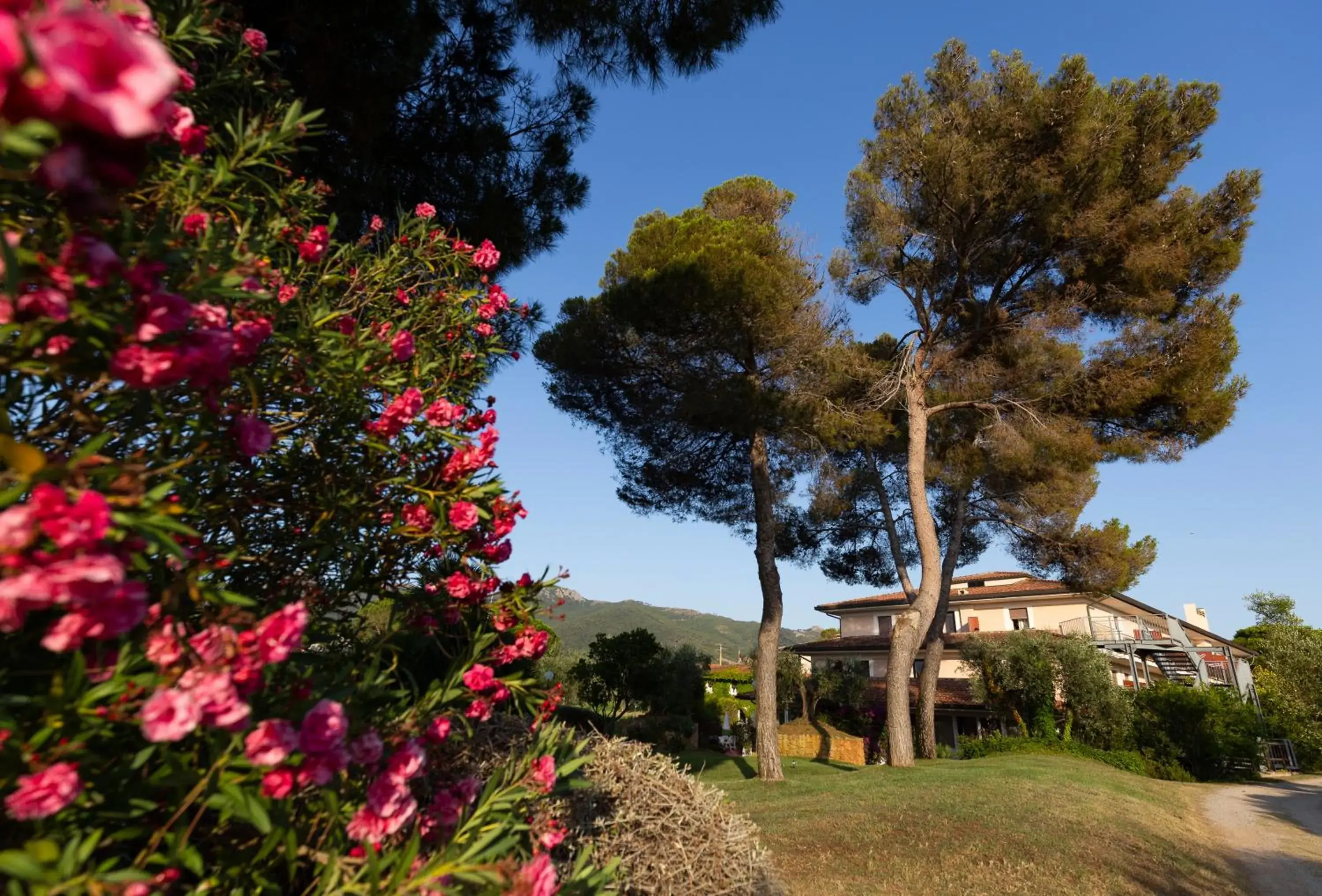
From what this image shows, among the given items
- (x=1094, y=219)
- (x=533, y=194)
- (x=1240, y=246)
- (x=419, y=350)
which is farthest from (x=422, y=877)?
(x=1240, y=246)

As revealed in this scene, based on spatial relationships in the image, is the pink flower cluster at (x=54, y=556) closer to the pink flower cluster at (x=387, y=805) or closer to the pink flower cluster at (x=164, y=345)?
the pink flower cluster at (x=164, y=345)

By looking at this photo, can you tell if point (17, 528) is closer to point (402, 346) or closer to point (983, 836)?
point (402, 346)

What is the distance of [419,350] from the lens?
252 cm

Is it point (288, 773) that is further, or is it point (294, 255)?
point (294, 255)

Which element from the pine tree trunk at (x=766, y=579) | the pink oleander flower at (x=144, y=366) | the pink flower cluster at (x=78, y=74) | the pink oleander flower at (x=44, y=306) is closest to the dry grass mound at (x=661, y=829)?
the pink oleander flower at (x=144, y=366)

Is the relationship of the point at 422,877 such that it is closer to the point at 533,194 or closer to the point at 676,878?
the point at 676,878

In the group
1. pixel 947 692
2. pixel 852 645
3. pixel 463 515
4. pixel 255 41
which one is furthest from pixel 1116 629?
pixel 255 41

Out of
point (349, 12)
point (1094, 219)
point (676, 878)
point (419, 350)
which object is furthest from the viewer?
point (1094, 219)

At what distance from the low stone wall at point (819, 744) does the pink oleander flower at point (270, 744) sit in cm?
2241

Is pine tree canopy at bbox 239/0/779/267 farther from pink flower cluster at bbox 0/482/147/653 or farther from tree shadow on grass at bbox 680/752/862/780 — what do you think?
tree shadow on grass at bbox 680/752/862/780

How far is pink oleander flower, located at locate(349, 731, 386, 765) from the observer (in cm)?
144

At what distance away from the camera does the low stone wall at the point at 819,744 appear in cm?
2167

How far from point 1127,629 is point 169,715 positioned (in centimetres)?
4461

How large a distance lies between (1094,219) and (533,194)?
1392 centimetres
